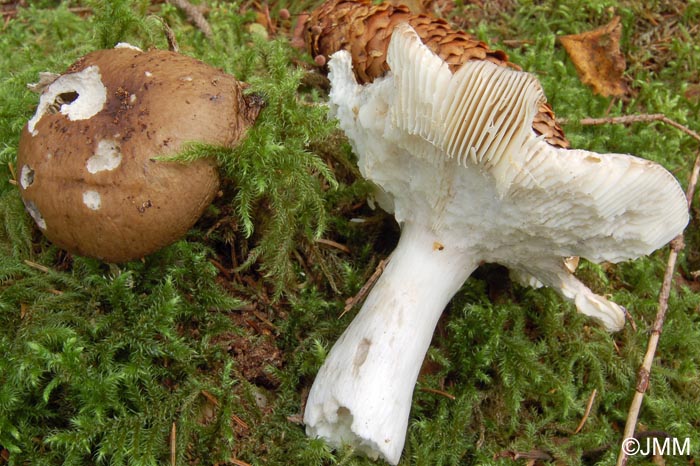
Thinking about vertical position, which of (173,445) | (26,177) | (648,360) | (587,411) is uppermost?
(26,177)

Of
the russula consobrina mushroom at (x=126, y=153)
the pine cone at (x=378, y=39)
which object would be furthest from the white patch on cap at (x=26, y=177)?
the pine cone at (x=378, y=39)

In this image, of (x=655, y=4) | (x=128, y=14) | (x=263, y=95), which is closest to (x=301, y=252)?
(x=263, y=95)

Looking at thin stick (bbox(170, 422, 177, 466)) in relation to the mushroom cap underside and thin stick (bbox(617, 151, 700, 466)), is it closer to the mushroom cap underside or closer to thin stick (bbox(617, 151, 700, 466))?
the mushroom cap underside

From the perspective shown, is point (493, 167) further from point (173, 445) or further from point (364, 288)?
point (173, 445)

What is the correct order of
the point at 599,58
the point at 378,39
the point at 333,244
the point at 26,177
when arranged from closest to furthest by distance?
the point at 26,177, the point at 378,39, the point at 333,244, the point at 599,58

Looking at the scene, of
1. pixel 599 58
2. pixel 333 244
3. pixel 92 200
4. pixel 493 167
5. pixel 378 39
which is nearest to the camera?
pixel 493 167

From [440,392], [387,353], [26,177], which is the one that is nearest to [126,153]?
[26,177]
